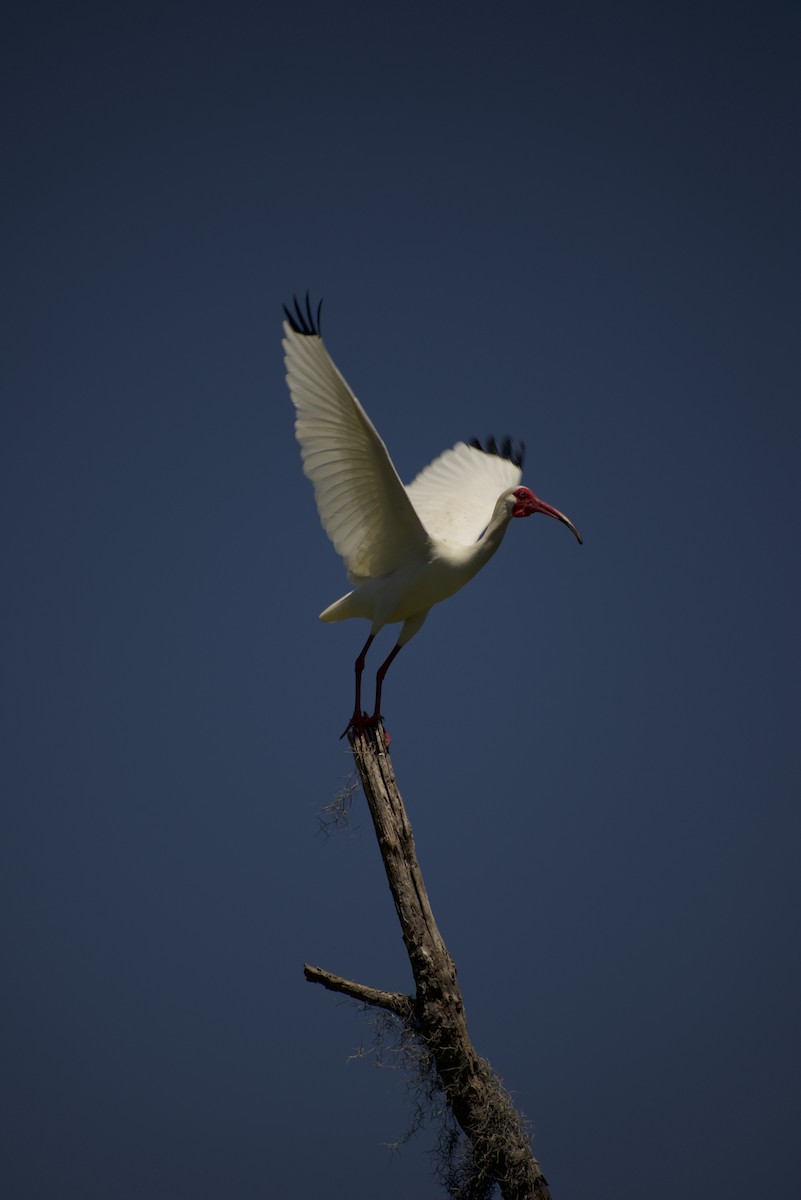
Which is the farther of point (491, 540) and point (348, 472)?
point (491, 540)

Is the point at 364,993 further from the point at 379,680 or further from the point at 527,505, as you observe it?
the point at 527,505

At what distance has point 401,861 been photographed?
543 cm

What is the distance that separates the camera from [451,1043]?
524 cm

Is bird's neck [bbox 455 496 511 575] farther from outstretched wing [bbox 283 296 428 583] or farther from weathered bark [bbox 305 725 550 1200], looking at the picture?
weathered bark [bbox 305 725 550 1200]

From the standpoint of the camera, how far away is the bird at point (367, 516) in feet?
19.7

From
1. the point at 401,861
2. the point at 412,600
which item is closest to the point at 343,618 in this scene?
the point at 412,600

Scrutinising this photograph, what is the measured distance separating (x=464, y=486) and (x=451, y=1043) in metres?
4.40

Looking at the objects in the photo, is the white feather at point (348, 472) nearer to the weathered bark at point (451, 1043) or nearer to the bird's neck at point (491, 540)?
the bird's neck at point (491, 540)

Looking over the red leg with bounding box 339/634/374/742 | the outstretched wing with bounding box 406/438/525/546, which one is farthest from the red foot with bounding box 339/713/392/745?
the outstretched wing with bounding box 406/438/525/546

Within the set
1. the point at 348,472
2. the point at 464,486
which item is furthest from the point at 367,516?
the point at 464,486

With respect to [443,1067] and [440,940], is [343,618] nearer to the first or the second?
[440,940]

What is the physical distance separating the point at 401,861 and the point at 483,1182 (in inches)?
66.2

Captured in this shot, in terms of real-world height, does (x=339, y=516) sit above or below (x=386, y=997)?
above

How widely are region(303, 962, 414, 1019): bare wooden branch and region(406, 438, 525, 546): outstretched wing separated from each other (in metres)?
3.20
